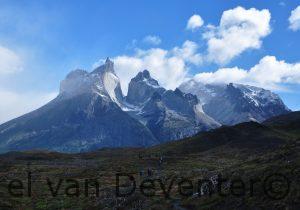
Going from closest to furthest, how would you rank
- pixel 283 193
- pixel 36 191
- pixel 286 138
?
pixel 283 193 → pixel 36 191 → pixel 286 138

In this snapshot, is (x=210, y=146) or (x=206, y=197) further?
(x=210, y=146)

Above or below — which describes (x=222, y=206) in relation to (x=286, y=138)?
below

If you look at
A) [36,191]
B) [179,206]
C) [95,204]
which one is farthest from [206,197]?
[36,191]

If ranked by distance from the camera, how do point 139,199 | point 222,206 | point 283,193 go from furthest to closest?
point 139,199 < point 222,206 < point 283,193

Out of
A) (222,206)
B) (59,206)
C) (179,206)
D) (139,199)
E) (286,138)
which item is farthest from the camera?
(286,138)

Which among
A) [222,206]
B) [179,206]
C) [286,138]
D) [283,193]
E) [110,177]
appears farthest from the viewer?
[286,138]

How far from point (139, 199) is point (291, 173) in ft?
58.8

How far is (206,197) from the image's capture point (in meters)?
50.8

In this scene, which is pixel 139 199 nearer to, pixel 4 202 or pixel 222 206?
pixel 222 206

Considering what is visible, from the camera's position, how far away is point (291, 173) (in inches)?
1900

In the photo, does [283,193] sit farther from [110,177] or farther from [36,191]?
[110,177]

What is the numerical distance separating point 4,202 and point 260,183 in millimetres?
32940

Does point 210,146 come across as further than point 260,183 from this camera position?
Yes

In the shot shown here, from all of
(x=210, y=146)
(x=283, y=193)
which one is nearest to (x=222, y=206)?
(x=283, y=193)
